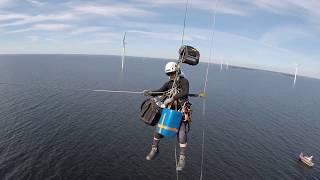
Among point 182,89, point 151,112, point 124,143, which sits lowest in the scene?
point 124,143

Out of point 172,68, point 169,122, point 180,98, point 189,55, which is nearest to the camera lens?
point 189,55

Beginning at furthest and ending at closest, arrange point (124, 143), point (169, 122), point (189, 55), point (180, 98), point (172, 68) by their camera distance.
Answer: point (124, 143), point (180, 98), point (172, 68), point (169, 122), point (189, 55)

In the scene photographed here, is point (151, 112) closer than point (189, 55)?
No

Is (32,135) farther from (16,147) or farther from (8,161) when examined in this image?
(8,161)

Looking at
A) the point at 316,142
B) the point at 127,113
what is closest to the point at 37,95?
the point at 127,113

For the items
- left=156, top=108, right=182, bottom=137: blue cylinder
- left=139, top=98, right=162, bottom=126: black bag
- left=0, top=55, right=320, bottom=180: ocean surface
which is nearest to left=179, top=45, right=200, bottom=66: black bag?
left=156, top=108, right=182, bottom=137: blue cylinder

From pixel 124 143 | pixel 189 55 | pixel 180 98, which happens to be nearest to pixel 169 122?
pixel 180 98

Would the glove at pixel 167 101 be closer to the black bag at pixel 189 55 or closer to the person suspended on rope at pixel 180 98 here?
the person suspended on rope at pixel 180 98

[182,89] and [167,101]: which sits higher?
[182,89]

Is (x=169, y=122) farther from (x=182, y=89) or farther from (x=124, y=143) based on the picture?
(x=124, y=143)
